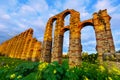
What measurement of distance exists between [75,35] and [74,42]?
1.06 metres

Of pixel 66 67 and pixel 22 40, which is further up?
pixel 22 40

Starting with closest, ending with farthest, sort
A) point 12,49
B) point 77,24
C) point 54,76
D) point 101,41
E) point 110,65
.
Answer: point 54,76 → point 110,65 → point 101,41 → point 77,24 → point 12,49

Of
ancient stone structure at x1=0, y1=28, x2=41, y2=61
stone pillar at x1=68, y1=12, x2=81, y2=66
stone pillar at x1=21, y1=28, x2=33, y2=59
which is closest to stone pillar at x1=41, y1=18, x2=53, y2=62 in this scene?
stone pillar at x1=68, y1=12, x2=81, y2=66

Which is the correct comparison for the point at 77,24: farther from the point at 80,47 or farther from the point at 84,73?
the point at 84,73

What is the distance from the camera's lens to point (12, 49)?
4425 centimetres

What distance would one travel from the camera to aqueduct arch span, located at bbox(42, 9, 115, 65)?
56.5 ft

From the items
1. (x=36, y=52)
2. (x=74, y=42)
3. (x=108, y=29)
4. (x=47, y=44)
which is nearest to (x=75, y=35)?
(x=74, y=42)

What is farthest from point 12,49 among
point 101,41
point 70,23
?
point 101,41

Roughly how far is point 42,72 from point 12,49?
1743 inches

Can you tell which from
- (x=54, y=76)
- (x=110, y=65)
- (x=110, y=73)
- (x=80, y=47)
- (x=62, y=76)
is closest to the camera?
(x=54, y=76)

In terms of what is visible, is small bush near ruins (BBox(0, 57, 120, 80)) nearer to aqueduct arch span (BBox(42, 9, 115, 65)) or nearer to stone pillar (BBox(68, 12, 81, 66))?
aqueduct arch span (BBox(42, 9, 115, 65))

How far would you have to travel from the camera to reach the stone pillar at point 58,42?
871 inches

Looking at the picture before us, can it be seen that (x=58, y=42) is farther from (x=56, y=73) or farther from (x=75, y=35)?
(x=56, y=73)

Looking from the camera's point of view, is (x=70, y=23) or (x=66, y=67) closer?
(x=66, y=67)
